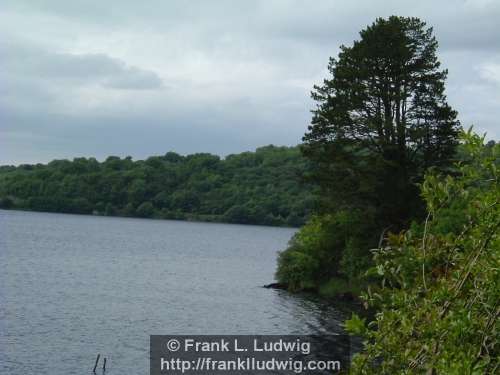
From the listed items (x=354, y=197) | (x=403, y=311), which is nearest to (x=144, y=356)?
(x=354, y=197)

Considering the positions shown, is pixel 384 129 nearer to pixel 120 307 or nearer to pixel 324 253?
pixel 324 253

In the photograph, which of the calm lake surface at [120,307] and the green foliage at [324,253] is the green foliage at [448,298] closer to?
the calm lake surface at [120,307]

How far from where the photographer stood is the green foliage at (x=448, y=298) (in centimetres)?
578

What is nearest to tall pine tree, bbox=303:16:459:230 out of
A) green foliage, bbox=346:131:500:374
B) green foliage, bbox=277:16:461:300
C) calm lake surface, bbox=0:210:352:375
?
green foliage, bbox=277:16:461:300

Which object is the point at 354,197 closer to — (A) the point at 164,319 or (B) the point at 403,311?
(A) the point at 164,319

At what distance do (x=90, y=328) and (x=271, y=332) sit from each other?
34.6 ft

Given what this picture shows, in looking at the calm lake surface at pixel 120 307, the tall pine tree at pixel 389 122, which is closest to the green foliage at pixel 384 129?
the tall pine tree at pixel 389 122

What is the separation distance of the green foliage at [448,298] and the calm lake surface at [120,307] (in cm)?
2524

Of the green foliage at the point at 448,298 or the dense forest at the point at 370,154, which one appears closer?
the green foliage at the point at 448,298

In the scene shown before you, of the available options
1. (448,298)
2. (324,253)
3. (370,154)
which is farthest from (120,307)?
(448,298)

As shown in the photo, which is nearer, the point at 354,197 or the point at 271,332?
the point at 271,332

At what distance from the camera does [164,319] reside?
45.6m

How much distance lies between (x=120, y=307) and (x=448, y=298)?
46718mm

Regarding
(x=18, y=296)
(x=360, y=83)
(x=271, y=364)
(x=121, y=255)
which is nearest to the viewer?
(x=271, y=364)
